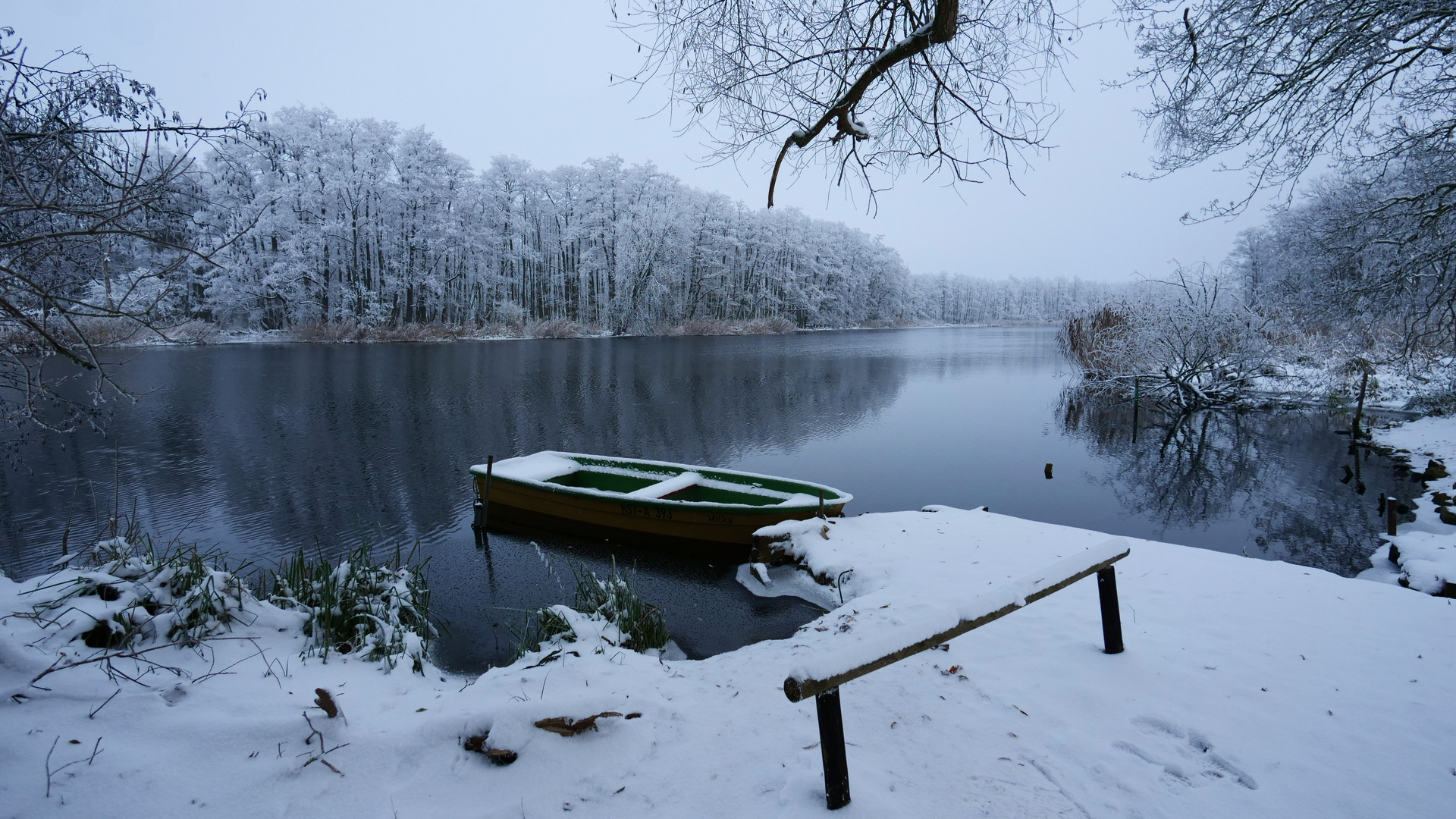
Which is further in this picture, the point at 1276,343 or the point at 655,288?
the point at 655,288

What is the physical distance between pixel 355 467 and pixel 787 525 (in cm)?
914

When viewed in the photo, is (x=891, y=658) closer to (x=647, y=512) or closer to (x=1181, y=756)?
(x=1181, y=756)

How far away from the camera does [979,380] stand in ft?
88.3

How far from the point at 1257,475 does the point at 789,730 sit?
45.7 feet

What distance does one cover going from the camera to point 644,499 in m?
8.38

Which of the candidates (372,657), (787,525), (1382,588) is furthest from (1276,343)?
(372,657)

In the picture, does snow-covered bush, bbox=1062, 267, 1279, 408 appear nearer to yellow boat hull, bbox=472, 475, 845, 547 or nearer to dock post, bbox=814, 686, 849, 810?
yellow boat hull, bbox=472, 475, 845, 547

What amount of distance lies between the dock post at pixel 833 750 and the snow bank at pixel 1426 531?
5.82 m

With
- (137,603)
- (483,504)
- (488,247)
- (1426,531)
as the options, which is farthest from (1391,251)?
(488,247)

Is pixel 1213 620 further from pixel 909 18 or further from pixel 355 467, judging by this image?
pixel 355 467

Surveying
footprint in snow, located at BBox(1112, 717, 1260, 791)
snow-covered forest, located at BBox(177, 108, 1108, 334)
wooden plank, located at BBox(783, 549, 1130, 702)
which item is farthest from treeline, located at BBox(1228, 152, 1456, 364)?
snow-covered forest, located at BBox(177, 108, 1108, 334)

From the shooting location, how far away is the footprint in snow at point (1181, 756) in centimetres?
269

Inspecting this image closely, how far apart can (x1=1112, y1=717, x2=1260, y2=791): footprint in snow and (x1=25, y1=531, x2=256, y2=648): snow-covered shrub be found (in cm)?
504

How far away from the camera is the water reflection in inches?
361
